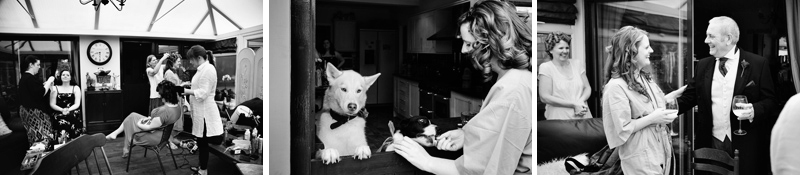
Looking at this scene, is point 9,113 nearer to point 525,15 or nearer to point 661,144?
point 525,15

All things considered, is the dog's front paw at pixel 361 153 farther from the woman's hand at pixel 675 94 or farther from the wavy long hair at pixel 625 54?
the woman's hand at pixel 675 94

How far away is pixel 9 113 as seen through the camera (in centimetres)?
268

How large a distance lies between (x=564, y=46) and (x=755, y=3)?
4.77ft

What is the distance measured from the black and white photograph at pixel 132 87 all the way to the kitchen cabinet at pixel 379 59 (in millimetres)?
568

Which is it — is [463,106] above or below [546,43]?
below

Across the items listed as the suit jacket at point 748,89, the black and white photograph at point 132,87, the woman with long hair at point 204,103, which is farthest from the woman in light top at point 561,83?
the woman with long hair at point 204,103

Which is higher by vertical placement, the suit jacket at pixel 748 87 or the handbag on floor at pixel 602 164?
the suit jacket at pixel 748 87

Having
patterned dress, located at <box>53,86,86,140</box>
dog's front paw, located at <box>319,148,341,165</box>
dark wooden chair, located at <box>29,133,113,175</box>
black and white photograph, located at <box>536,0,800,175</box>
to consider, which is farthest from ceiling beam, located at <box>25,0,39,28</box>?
black and white photograph, located at <box>536,0,800,175</box>

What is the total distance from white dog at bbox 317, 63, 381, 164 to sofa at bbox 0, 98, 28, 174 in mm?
1422

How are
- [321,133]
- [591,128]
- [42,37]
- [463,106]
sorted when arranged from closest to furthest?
[42,37], [321,133], [463,106], [591,128]

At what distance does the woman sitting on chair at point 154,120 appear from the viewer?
2857 mm

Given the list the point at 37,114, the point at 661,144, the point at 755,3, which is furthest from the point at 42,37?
the point at 755,3

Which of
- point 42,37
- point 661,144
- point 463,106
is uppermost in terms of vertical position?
point 42,37

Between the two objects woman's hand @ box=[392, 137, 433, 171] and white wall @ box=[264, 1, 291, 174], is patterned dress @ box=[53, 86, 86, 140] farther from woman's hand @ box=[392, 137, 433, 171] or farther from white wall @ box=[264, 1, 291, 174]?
woman's hand @ box=[392, 137, 433, 171]
